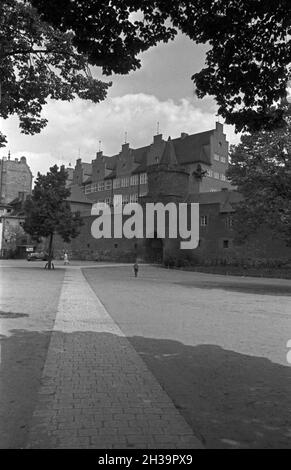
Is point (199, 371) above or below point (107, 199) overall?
below

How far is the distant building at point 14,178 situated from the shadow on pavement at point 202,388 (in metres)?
99.6

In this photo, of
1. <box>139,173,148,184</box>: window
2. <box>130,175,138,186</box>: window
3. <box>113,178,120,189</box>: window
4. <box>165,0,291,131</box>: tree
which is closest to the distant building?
<box>113,178,120,189</box>: window

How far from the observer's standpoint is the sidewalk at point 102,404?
443 centimetres

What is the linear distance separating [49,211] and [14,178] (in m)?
70.3

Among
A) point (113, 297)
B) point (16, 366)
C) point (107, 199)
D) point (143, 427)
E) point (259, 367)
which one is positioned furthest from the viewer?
point (107, 199)

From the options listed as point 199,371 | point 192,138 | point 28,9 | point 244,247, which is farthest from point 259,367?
point 192,138

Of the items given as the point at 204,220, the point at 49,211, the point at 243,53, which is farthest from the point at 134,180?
the point at 243,53

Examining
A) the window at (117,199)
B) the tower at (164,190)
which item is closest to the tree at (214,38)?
the tower at (164,190)

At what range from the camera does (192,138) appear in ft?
282

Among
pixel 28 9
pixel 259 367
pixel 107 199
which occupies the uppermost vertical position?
pixel 107 199

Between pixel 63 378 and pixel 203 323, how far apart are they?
22.6 ft

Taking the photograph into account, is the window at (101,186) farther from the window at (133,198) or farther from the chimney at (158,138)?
the chimney at (158,138)

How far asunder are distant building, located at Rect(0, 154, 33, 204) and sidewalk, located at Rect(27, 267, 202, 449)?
100 m
